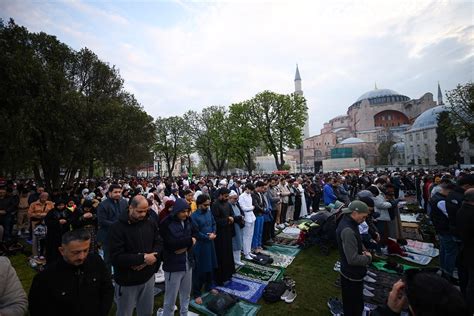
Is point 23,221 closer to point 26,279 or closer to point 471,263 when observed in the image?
point 26,279

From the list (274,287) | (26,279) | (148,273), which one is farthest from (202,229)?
(26,279)

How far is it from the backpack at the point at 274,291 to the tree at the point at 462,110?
25.9 meters

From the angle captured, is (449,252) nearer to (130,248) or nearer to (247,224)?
(247,224)

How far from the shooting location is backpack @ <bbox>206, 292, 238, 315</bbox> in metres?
4.23

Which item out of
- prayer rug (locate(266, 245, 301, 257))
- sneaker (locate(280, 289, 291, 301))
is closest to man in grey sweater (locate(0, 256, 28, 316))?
sneaker (locate(280, 289, 291, 301))

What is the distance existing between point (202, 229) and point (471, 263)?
4.11m

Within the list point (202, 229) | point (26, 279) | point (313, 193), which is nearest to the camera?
point (202, 229)

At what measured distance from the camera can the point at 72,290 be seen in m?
2.14

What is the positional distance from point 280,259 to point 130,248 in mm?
4821

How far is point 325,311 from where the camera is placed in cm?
430

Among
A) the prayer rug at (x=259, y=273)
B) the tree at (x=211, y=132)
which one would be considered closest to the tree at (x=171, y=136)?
the tree at (x=211, y=132)

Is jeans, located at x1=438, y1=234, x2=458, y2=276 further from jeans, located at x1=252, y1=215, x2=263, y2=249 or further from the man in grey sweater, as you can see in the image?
the man in grey sweater

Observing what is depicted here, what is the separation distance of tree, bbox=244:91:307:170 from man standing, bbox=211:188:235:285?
84.8ft

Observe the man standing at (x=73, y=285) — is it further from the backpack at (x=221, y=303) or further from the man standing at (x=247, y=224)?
the man standing at (x=247, y=224)
